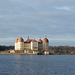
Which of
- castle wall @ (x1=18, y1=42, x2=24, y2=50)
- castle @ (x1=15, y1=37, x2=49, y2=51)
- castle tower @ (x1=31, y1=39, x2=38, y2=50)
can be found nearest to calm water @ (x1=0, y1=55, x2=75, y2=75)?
castle wall @ (x1=18, y1=42, x2=24, y2=50)

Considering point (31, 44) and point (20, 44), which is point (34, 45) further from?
point (20, 44)

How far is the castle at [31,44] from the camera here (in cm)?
12181

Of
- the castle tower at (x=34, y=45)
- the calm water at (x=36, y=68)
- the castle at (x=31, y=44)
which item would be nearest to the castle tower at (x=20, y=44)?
the castle at (x=31, y=44)

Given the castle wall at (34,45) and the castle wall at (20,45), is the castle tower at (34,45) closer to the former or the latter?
the castle wall at (34,45)

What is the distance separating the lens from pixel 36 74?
33.0 m

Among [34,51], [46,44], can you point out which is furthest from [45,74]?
[46,44]

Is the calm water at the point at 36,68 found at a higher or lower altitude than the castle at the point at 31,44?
lower

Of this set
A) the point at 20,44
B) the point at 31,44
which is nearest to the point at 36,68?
the point at 31,44

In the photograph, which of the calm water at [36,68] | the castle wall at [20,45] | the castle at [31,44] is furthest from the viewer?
the castle at [31,44]

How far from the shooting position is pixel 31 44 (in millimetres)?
121812

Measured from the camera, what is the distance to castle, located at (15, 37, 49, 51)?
121812 mm

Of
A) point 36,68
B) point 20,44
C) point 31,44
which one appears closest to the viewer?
point 36,68

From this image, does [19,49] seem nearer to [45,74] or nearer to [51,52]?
[51,52]

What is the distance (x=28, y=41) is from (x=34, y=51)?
A: 12.3 meters
